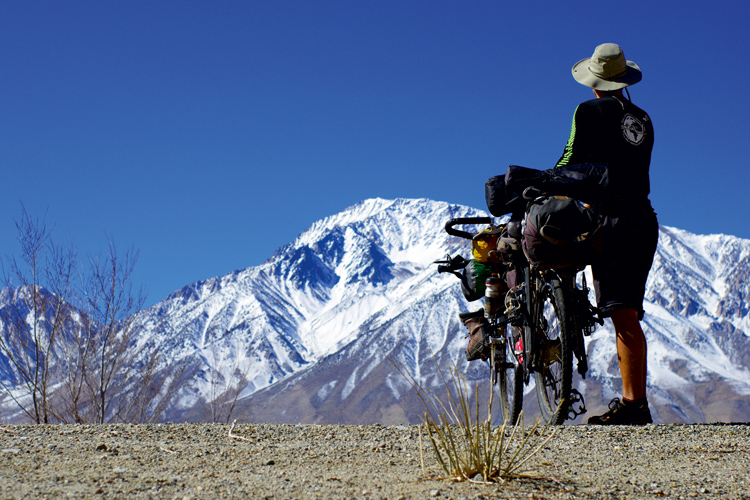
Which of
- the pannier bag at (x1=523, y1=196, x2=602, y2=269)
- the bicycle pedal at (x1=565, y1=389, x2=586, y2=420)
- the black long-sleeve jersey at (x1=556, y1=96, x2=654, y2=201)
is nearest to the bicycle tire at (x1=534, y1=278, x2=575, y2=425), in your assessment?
the bicycle pedal at (x1=565, y1=389, x2=586, y2=420)

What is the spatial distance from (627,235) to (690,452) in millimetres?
1637

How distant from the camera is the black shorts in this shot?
5.12 m

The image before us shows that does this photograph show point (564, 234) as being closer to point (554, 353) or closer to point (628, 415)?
point (554, 353)

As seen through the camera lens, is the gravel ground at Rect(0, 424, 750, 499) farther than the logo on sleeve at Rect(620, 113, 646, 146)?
No

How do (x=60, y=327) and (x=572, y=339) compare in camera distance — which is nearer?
(x=572, y=339)

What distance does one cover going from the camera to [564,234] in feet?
15.2

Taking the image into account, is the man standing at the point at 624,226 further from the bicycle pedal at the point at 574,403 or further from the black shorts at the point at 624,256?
the bicycle pedal at the point at 574,403

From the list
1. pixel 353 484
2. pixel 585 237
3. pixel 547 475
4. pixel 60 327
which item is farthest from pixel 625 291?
pixel 60 327

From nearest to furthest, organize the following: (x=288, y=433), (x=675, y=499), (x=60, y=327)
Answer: (x=675, y=499) → (x=288, y=433) → (x=60, y=327)

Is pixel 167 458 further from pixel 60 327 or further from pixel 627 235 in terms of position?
pixel 60 327

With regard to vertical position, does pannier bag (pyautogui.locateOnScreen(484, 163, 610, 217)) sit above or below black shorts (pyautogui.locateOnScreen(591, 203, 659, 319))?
above

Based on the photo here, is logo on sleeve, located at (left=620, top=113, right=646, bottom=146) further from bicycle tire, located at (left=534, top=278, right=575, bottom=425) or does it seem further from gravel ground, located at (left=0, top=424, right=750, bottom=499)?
gravel ground, located at (left=0, top=424, right=750, bottom=499)

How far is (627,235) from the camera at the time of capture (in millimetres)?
5117

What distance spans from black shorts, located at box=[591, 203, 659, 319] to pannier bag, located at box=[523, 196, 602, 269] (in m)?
0.46
